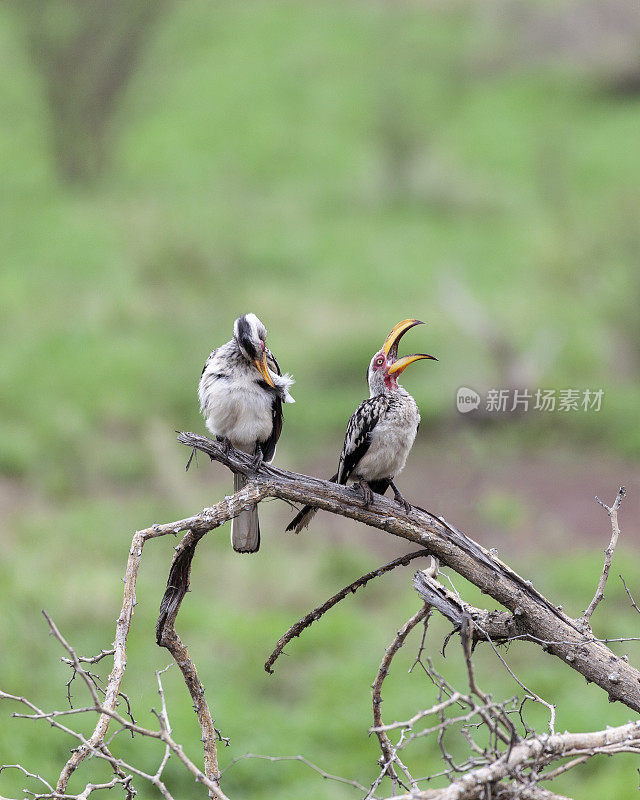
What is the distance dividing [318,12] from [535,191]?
11.4m

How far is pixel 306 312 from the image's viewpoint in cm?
1257

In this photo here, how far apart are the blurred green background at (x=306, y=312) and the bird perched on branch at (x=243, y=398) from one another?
2529mm

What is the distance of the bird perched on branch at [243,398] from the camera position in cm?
412

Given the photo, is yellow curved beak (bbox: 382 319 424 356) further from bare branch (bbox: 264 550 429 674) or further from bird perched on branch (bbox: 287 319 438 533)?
bare branch (bbox: 264 550 429 674)

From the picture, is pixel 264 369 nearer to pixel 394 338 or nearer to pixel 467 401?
pixel 394 338

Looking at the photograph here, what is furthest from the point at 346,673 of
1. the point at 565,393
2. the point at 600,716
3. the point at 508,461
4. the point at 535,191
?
the point at 535,191

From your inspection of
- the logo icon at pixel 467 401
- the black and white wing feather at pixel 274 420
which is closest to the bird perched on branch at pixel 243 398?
the black and white wing feather at pixel 274 420

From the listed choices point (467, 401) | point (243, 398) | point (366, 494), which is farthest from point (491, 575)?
point (467, 401)

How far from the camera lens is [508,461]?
1045cm

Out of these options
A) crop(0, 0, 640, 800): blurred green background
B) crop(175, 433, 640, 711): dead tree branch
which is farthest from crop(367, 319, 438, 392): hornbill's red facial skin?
crop(0, 0, 640, 800): blurred green background

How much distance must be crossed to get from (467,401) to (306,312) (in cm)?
253

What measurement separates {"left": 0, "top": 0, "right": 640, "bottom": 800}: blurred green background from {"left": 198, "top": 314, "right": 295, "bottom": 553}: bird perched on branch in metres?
2.53

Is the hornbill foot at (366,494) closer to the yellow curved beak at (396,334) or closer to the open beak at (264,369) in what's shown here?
the yellow curved beak at (396,334)

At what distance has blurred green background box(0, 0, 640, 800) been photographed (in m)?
7.36
